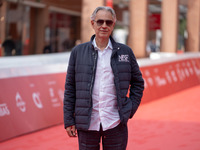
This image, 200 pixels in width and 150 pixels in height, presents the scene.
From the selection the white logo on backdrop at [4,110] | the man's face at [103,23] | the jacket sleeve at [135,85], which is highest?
the man's face at [103,23]

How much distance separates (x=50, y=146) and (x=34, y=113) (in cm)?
146

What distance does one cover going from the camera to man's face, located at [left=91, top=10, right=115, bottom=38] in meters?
3.65

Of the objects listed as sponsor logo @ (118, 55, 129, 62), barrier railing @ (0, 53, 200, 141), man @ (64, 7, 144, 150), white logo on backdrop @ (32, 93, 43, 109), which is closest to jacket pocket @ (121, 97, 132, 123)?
man @ (64, 7, 144, 150)

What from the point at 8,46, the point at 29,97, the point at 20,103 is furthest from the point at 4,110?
the point at 8,46

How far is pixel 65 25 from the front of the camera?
32781 mm

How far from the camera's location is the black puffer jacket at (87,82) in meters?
3.62

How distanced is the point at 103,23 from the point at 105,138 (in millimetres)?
982

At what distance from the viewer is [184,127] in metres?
Answer: 8.65

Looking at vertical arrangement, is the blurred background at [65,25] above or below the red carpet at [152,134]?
above

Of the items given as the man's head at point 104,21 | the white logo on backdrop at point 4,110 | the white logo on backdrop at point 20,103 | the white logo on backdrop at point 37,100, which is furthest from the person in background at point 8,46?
the man's head at point 104,21

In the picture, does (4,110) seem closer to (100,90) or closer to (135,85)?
(135,85)

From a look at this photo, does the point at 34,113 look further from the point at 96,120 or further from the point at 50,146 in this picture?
the point at 96,120

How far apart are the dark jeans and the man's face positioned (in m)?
0.80

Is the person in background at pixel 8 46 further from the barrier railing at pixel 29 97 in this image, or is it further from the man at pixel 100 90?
the man at pixel 100 90
